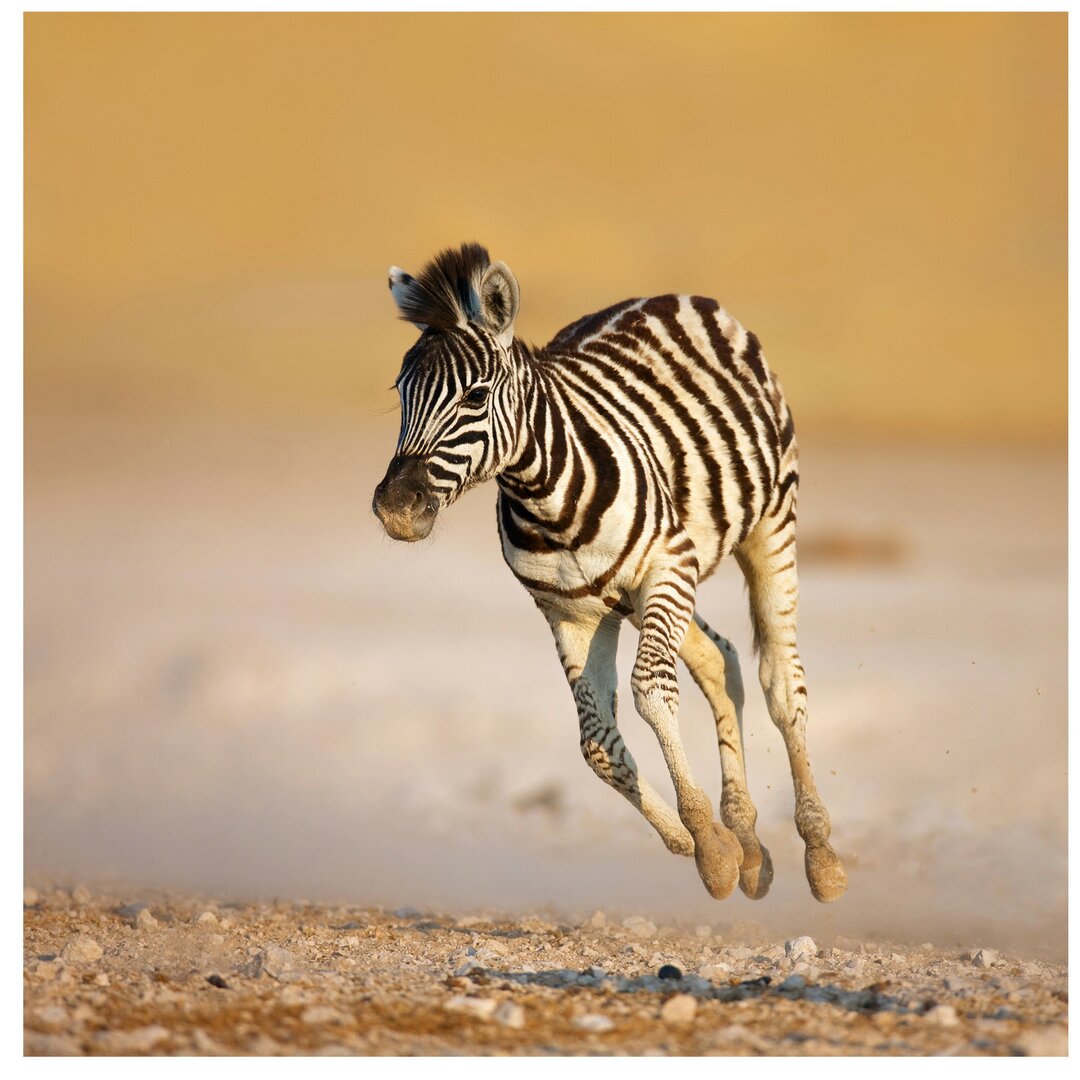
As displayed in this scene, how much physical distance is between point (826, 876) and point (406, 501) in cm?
364

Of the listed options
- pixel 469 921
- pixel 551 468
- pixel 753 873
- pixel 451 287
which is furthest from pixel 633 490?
pixel 469 921

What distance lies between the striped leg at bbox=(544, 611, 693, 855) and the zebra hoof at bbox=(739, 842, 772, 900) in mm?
723

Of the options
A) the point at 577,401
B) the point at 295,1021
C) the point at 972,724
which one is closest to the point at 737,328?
the point at 577,401

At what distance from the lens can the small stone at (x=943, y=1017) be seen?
6355 millimetres

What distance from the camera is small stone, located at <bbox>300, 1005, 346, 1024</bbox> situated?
6215 millimetres

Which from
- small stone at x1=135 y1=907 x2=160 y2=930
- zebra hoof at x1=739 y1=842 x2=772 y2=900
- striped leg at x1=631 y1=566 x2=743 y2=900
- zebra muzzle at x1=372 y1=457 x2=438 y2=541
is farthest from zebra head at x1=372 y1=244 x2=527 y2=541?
small stone at x1=135 y1=907 x2=160 y2=930

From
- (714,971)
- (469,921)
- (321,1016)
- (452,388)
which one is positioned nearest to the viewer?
(321,1016)

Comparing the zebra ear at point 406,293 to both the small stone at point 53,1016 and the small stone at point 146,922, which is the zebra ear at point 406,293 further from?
the small stone at point 146,922

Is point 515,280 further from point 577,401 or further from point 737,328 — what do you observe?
point 737,328

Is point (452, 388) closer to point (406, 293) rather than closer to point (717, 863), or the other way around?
point (406, 293)

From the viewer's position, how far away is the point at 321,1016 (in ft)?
20.5

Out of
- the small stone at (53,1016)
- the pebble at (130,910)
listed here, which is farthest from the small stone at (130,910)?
the small stone at (53,1016)

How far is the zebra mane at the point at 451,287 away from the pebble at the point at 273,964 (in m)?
3.25

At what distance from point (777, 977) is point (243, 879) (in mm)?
6266
